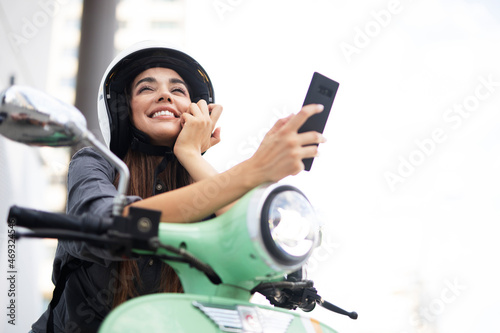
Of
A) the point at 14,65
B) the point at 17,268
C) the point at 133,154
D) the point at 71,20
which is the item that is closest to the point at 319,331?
the point at 133,154

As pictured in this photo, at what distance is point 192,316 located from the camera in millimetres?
656

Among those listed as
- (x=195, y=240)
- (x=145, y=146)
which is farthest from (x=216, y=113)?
(x=195, y=240)

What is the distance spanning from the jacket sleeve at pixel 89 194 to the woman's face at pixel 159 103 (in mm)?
204

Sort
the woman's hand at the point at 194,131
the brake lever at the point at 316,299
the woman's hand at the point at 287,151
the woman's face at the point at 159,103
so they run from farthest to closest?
the woman's face at the point at 159,103 → the woman's hand at the point at 194,131 → the brake lever at the point at 316,299 → the woman's hand at the point at 287,151

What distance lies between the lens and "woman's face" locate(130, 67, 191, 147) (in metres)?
1.36

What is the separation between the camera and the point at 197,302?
27.0 inches

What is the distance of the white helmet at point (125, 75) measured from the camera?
1398 millimetres

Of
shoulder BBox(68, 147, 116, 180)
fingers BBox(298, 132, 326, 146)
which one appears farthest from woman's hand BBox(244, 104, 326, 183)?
shoulder BBox(68, 147, 116, 180)

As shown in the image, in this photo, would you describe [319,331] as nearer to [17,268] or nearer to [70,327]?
[70,327]

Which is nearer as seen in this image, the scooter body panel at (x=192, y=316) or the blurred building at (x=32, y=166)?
the scooter body panel at (x=192, y=316)

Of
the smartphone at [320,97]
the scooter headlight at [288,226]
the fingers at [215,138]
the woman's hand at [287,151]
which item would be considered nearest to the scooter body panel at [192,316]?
the scooter headlight at [288,226]

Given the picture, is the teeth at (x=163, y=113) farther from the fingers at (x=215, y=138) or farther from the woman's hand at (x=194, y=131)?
the fingers at (x=215, y=138)

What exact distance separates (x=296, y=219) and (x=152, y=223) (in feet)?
0.73

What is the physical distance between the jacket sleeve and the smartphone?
1.15 feet
